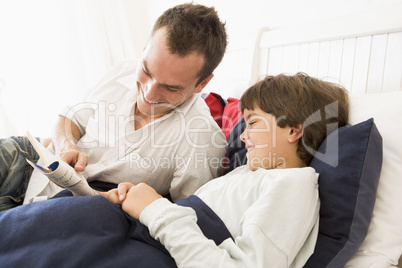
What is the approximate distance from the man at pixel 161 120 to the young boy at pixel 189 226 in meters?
0.20

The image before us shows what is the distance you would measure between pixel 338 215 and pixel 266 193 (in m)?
0.19

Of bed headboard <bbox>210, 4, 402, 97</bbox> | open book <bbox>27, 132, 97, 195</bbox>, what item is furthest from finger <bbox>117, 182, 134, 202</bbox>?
bed headboard <bbox>210, 4, 402, 97</bbox>

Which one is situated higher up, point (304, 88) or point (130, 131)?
point (304, 88)

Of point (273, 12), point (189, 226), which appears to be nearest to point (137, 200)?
point (189, 226)

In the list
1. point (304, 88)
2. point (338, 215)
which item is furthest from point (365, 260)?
point (304, 88)

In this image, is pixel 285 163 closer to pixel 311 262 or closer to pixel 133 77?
pixel 311 262

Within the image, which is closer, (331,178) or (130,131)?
(331,178)

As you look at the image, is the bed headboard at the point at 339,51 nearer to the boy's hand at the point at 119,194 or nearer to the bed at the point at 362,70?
the bed at the point at 362,70

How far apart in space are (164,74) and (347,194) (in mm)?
636

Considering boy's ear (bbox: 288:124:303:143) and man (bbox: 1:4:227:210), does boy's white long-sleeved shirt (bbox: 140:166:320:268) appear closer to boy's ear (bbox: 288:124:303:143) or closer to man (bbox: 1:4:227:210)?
boy's ear (bbox: 288:124:303:143)

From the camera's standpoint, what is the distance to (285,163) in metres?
0.96

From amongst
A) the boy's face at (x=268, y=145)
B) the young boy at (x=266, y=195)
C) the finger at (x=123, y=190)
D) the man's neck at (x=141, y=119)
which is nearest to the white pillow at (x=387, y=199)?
the young boy at (x=266, y=195)

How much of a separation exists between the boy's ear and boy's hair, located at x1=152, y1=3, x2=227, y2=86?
1.20ft

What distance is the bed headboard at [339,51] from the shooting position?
41.1 inches
